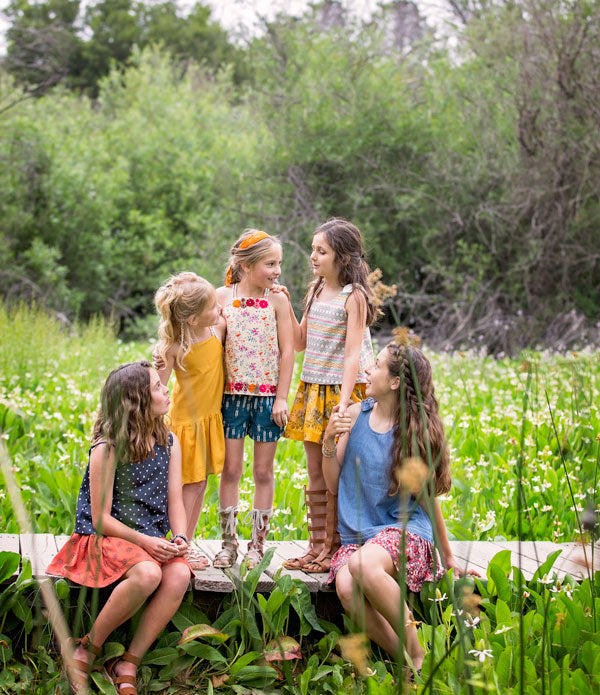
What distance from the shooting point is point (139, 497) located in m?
2.94

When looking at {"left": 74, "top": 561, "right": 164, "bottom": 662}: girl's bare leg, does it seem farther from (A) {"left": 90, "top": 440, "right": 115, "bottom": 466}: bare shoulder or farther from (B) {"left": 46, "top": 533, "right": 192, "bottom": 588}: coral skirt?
(A) {"left": 90, "top": 440, "right": 115, "bottom": 466}: bare shoulder

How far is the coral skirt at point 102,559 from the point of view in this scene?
2730mm

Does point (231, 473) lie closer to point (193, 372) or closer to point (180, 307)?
point (193, 372)

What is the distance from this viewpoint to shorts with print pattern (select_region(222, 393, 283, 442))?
3416 millimetres

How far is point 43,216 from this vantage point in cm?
1389

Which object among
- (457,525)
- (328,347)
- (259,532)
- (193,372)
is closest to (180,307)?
(193,372)

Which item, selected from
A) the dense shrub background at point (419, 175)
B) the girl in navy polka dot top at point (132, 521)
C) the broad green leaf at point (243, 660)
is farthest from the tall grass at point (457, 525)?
the dense shrub background at point (419, 175)

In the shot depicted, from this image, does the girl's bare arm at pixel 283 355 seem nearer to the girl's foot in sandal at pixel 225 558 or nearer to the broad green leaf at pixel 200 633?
the girl's foot in sandal at pixel 225 558

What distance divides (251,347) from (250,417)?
0.29 metres

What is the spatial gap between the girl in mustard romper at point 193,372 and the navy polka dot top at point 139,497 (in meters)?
0.28

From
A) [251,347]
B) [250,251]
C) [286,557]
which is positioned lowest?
[286,557]

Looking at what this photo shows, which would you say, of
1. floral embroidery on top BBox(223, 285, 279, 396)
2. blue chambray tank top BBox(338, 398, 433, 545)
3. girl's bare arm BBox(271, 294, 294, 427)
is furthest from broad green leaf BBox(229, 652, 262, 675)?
floral embroidery on top BBox(223, 285, 279, 396)

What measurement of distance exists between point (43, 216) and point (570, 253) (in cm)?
857

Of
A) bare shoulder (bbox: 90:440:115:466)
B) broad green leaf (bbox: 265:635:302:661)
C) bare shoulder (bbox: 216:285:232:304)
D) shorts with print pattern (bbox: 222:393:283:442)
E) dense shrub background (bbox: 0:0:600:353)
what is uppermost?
dense shrub background (bbox: 0:0:600:353)
